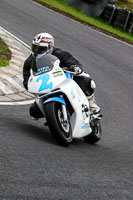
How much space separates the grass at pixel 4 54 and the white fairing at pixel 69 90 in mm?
4589

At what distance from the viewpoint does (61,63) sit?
765 cm

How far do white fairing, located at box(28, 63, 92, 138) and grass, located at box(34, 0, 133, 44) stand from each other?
14561 mm

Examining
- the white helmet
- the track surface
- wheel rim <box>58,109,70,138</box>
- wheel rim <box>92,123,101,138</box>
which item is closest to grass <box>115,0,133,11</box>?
the track surface

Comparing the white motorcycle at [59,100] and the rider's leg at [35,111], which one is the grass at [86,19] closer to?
the rider's leg at [35,111]

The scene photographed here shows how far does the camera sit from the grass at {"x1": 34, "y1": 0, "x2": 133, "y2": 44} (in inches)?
891

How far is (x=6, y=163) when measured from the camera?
5.33 m

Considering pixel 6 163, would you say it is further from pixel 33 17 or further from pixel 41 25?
pixel 33 17

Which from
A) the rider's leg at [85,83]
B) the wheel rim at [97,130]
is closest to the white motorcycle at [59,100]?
the rider's leg at [85,83]

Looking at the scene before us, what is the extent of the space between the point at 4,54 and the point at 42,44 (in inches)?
224

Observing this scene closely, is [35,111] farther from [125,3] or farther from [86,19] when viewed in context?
[125,3]

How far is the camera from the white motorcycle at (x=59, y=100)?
670cm

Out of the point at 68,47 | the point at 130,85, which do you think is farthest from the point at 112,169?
the point at 68,47

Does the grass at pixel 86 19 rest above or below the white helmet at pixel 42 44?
below

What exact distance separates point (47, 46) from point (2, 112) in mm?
1597
